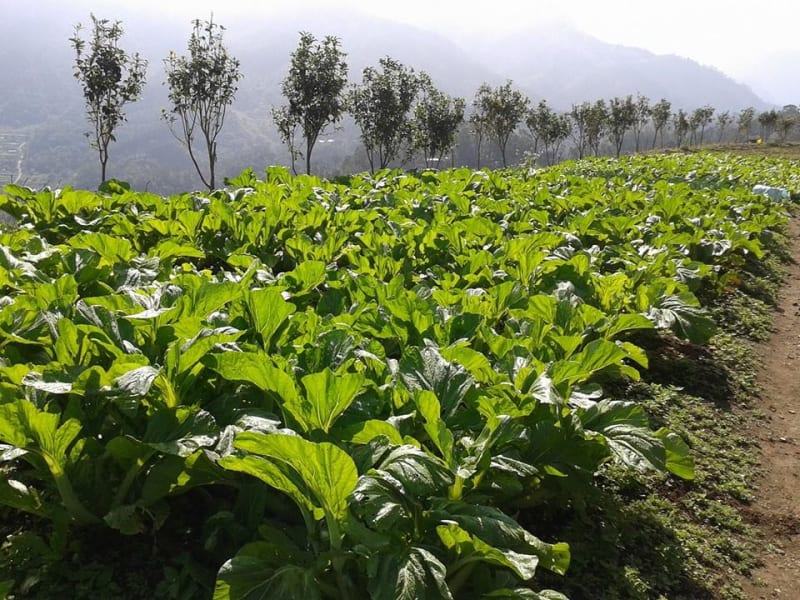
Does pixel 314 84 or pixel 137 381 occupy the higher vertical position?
pixel 314 84

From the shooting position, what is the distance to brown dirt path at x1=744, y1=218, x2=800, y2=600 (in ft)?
9.89

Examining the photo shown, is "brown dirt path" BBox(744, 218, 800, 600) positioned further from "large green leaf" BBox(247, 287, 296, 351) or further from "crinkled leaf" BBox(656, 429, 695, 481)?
"large green leaf" BBox(247, 287, 296, 351)

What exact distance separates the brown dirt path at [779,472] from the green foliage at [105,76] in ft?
71.8

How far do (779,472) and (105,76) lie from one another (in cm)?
2463

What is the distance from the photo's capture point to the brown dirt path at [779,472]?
301 centimetres

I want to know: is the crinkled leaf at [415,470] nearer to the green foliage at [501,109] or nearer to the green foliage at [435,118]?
the green foliage at [435,118]

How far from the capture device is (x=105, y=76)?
22203 mm

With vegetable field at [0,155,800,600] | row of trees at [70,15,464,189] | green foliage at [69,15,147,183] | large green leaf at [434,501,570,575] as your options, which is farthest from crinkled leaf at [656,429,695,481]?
green foliage at [69,15,147,183]

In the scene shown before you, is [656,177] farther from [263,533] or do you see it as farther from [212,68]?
[212,68]

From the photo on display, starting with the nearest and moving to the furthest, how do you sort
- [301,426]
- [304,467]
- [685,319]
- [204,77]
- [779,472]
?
[304,467] < [301,426] < [779,472] < [685,319] < [204,77]

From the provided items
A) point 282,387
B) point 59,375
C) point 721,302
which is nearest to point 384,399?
point 282,387

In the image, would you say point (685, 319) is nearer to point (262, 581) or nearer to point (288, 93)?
point (262, 581)

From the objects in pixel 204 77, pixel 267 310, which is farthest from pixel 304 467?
pixel 204 77

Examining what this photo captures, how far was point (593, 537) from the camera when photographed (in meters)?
2.90
